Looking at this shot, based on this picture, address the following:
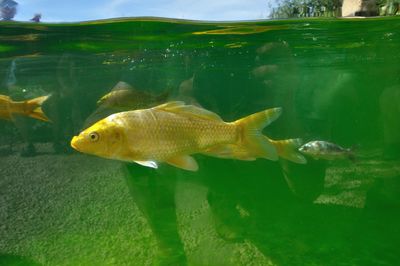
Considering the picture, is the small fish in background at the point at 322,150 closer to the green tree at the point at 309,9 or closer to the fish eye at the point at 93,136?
the green tree at the point at 309,9

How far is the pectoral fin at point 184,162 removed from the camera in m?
3.41

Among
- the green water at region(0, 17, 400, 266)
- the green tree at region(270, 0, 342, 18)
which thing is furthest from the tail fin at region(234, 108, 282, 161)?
the green tree at region(270, 0, 342, 18)

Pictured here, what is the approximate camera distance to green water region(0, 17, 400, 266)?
7.86 m

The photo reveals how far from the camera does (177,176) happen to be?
9109 millimetres

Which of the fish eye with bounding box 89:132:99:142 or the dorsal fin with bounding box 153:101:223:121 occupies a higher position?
the dorsal fin with bounding box 153:101:223:121

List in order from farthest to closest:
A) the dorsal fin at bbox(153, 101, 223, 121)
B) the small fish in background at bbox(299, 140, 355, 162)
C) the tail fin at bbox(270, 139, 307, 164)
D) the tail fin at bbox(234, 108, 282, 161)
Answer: the small fish in background at bbox(299, 140, 355, 162), the tail fin at bbox(270, 139, 307, 164), the tail fin at bbox(234, 108, 282, 161), the dorsal fin at bbox(153, 101, 223, 121)

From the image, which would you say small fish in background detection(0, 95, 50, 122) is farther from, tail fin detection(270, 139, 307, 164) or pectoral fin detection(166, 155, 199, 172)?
tail fin detection(270, 139, 307, 164)

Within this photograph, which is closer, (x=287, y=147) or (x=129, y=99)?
(x=129, y=99)

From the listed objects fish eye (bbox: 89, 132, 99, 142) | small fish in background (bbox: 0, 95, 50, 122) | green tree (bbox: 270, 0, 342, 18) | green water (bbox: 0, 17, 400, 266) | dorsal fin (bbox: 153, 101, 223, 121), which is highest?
green tree (bbox: 270, 0, 342, 18)

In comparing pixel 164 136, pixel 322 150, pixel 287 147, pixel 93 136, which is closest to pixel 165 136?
pixel 164 136

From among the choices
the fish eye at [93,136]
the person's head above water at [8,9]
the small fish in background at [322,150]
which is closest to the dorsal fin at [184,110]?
the fish eye at [93,136]

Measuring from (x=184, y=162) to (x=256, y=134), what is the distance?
95cm

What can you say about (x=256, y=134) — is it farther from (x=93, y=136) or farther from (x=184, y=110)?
(x=93, y=136)

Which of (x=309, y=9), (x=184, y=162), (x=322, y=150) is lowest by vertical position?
(x=322, y=150)
